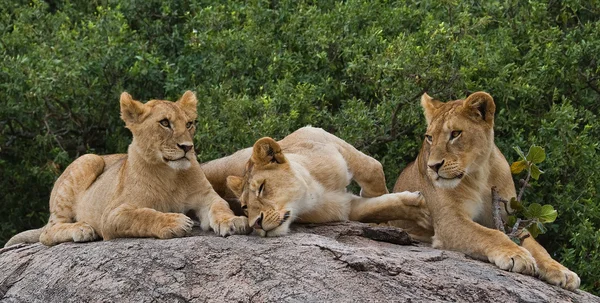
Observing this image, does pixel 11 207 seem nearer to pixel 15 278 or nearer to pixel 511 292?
pixel 15 278

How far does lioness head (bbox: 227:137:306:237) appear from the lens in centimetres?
569

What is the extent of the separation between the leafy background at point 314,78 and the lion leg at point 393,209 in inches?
68.2

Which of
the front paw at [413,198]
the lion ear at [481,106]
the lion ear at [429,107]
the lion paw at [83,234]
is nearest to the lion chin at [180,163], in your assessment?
the lion paw at [83,234]

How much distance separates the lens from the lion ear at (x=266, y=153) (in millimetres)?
5895

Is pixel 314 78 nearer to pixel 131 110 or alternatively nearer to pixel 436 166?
pixel 131 110

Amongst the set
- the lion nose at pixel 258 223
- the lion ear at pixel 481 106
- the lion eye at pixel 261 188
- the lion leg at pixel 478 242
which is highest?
the lion ear at pixel 481 106

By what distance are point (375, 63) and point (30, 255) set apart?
10.6 feet

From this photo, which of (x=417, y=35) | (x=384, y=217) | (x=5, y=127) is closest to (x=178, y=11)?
(x=5, y=127)

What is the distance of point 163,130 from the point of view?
236 inches

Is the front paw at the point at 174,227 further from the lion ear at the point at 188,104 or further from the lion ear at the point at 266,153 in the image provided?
the lion ear at the point at 188,104

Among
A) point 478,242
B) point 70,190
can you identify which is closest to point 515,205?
point 478,242

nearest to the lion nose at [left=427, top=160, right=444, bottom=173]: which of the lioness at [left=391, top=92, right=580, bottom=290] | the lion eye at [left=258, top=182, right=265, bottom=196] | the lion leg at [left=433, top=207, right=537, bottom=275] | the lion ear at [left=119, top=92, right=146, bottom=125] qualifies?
the lioness at [left=391, top=92, right=580, bottom=290]

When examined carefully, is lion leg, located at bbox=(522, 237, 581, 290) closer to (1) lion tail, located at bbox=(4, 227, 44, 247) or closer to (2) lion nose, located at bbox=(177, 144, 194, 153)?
(2) lion nose, located at bbox=(177, 144, 194, 153)

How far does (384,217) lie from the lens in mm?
6414
